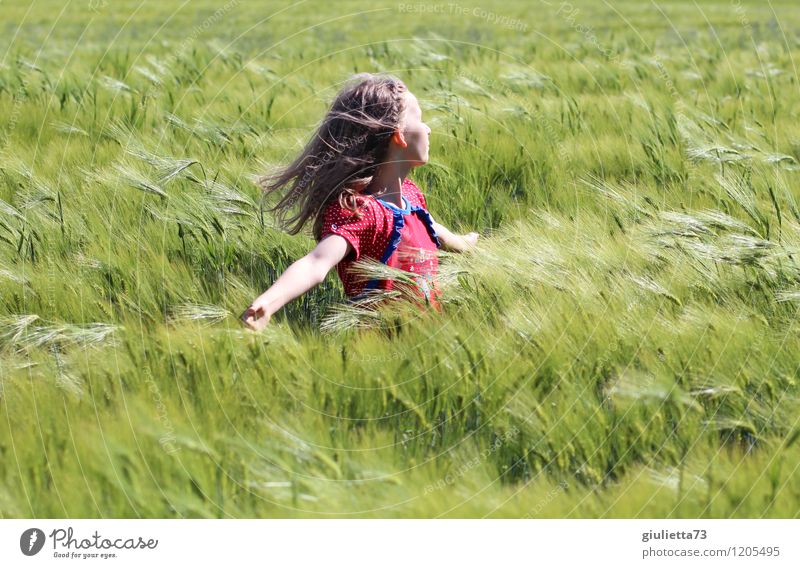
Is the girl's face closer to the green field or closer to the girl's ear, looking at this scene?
the girl's ear

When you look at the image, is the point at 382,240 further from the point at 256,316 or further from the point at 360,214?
the point at 256,316

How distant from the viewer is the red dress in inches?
84.1

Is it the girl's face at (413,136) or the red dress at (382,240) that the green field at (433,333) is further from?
the girl's face at (413,136)

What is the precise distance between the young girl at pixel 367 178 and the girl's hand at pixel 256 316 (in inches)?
12.7

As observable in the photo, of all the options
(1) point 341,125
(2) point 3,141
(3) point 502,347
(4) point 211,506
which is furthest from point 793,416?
(2) point 3,141

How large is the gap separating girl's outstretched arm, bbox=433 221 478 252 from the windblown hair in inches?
10.3

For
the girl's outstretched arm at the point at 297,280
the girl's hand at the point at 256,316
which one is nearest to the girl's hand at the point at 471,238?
the girl's outstretched arm at the point at 297,280

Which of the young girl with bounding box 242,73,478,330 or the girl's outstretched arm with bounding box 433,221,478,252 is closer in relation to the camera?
the young girl with bounding box 242,73,478,330

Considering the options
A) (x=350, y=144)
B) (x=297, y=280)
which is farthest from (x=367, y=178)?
(x=297, y=280)

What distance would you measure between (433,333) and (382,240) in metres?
0.50

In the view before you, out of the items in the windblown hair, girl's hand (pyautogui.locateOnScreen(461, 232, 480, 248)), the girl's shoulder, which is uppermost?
the windblown hair

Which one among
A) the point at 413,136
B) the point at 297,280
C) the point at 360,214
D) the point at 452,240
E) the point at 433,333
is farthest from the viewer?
the point at 452,240

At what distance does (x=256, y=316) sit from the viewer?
6.10 feet

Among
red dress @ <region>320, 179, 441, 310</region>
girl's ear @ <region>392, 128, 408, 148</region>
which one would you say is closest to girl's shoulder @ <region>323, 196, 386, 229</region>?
red dress @ <region>320, 179, 441, 310</region>
